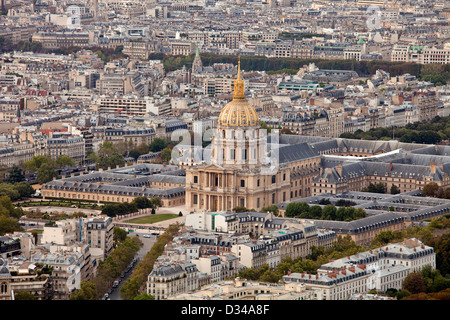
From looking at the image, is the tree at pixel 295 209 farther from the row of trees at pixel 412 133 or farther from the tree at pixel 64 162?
the row of trees at pixel 412 133

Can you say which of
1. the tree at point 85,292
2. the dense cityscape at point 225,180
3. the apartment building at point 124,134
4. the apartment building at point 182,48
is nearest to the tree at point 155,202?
the dense cityscape at point 225,180

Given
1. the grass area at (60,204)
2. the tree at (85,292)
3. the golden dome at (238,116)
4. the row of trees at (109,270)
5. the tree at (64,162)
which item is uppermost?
the golden dome at (238,116)

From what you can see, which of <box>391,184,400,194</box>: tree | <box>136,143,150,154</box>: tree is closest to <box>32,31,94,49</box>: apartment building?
<box>136,143,150,154</box>: tree

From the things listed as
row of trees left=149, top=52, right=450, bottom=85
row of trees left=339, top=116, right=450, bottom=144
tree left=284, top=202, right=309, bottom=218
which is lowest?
row of trees left=149, top=52, right=450, bottom=85

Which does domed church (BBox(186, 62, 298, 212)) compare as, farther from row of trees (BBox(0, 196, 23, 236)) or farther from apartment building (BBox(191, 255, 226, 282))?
apartment building (BBox(191, 255, 226, 282))

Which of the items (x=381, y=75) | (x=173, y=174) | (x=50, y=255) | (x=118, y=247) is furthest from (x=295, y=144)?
(x=381, y=75)

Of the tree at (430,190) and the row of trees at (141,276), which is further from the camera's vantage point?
the tree at (430,190)
